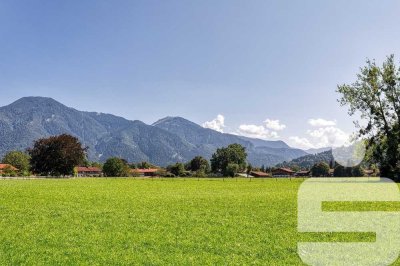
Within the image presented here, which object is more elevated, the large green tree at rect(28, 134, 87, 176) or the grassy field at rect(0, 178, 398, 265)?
the large green tree at rect(28, 134, 87, 176)

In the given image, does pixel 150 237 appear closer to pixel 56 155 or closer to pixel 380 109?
pixel 380 109

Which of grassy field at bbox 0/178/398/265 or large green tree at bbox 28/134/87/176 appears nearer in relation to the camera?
grassy field at bbox 0/178/398/265

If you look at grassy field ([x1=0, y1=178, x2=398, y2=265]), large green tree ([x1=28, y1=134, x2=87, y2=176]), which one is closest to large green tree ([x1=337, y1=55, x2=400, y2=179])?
grassy field ([x1=0, y1=178, x2=398, y2=265])

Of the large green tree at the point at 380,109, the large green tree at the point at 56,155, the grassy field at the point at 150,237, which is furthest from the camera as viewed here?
the large green tree at the point at 56,155

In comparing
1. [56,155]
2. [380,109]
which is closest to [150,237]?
[380,109]

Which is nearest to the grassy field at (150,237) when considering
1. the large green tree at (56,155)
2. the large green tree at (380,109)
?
the large green tree at (380,109)

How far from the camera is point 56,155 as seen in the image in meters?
148

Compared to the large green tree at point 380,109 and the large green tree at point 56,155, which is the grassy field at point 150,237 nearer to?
the large green tree at point 380,109

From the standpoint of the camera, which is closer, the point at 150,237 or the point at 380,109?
the point at 150,237

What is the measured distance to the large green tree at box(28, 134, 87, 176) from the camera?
5832 inches

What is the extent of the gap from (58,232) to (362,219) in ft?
51.6

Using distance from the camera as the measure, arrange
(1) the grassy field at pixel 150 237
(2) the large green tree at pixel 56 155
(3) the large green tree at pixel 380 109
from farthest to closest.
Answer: (2) the large green tree at pixel 56 155, (3) the large green tree at pixel 380 109, (1) the grassy field at pixel 150 237

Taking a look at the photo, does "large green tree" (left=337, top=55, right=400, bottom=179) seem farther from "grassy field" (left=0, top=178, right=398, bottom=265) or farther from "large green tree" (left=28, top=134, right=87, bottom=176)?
"large green tree" (left=28, top=134, right=87, bottom=176)

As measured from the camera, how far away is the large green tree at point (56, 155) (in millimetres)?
148125
